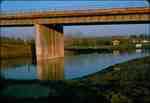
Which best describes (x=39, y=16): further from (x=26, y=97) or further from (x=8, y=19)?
(x=26, y=97)

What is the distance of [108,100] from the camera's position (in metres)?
19.0

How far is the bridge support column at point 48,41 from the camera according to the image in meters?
73.6

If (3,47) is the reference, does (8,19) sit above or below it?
above

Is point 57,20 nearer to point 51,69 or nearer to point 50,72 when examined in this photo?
point 51,69

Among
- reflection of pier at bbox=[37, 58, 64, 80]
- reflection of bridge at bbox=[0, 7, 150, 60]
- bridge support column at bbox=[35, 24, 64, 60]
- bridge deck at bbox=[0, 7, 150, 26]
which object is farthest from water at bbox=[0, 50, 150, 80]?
bridge deck at bbox=[0, 7, 150, 26]

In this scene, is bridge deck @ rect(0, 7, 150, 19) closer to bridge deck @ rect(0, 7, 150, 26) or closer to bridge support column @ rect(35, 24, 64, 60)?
bridge deck @ rect(0, 7, 150, 26)

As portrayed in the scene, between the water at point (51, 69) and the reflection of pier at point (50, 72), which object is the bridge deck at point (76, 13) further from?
the reflection of pier at point (50, 72)

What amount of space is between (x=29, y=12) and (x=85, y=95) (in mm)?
57433

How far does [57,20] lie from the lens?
237 feet

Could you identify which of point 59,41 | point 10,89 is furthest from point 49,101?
point 59,41

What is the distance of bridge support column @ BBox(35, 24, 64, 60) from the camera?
7356cm

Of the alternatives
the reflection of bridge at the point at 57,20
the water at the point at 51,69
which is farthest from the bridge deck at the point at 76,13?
the water at the point at 51,69

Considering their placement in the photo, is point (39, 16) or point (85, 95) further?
point (39, 16)

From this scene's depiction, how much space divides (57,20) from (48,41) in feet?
28.0
